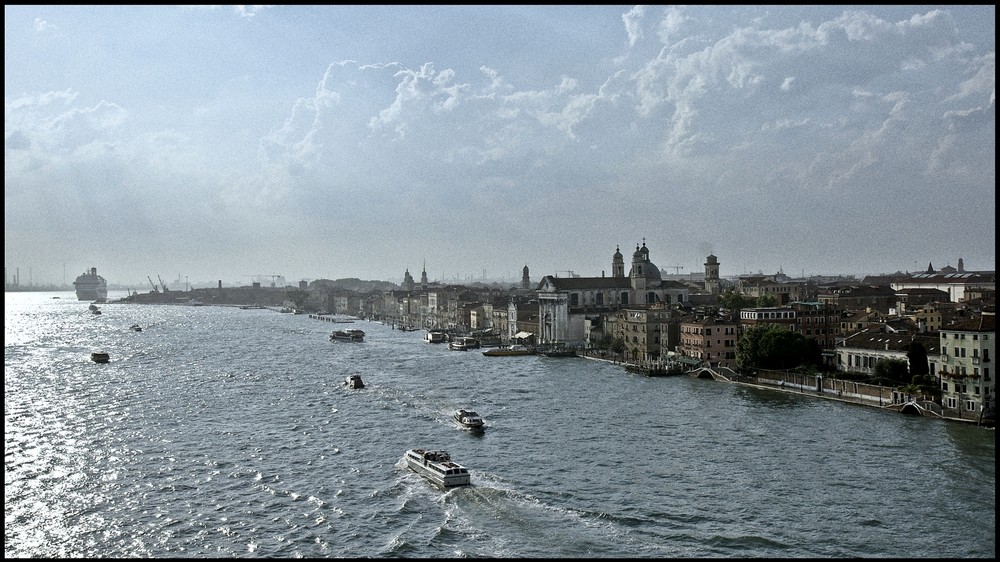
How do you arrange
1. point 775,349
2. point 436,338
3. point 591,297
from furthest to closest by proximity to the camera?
point 436,338 < point 591,297 < point 775,349

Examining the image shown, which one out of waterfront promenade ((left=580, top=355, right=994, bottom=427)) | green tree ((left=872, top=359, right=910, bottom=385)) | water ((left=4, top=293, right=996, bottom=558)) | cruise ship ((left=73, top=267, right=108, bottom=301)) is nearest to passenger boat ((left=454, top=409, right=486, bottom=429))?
water ((left=4, top=293, right=996, bottom=558))

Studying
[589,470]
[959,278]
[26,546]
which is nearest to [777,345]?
[589,470]

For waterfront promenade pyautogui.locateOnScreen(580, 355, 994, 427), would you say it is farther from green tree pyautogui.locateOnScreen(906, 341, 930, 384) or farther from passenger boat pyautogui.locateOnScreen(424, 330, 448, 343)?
passenger boat pyautogui.locateOnScreen(424, 330, 448, 343)

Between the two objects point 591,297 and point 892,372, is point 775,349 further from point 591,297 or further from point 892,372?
point 591,297

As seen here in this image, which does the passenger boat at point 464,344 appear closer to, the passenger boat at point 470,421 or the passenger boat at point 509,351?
the passenger boat at point 509,351

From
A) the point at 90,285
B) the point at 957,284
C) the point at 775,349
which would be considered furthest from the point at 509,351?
the point at 90,285
